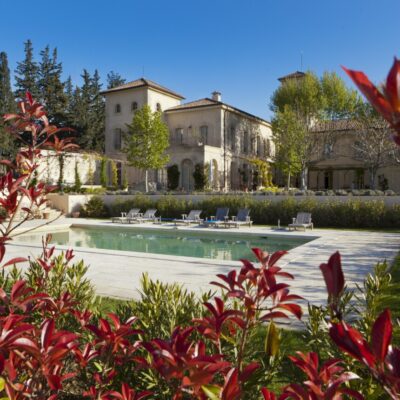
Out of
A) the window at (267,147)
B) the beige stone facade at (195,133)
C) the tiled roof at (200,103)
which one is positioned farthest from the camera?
the window at (267,147)

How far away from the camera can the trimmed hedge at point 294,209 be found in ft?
56.2

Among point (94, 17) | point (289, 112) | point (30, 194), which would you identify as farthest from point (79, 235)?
point (289, 112)

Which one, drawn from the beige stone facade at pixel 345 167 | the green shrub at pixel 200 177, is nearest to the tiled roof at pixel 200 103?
the green shrub at pixel 200 177

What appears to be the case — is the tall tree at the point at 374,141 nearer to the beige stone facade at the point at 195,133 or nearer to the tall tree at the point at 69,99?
the beige stone facade at the point at 195,133

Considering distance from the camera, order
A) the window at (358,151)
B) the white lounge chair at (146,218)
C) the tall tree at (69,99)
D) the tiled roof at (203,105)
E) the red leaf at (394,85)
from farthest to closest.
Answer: the tall tree at (69,99) → the tiled roof at (203,105) → the window at (358,151) → the white lounge chair at (146,218) → the red leaf at (394,85)

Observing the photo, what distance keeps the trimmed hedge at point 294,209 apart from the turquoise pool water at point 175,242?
4.29 meters

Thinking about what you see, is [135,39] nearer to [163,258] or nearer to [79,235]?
[79,235]

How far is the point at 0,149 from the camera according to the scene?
37500mm

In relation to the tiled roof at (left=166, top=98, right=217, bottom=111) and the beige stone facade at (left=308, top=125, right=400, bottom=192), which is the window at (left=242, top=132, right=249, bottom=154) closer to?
the tiled roof at (left=166, top=98, right=217, bottom=111)

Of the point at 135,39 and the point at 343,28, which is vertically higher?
the point at 135,39

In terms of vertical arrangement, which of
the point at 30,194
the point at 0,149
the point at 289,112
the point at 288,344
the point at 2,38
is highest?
the point at 2,38

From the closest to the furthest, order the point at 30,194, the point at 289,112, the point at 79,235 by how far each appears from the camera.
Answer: the point at 30,194 < the point at 79,235 < the point at 289,112

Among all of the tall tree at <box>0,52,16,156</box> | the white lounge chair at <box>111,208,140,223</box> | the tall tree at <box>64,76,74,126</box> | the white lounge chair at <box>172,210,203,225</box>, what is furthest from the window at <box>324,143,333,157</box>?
the tall tree at <box>64,76,74,126</box>

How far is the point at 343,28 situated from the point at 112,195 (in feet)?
54.8
